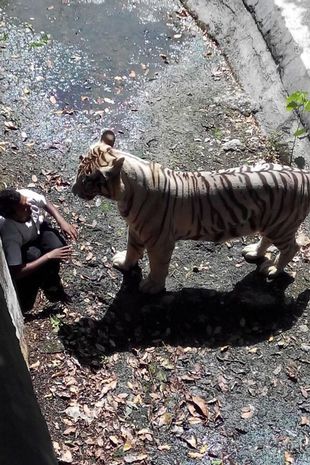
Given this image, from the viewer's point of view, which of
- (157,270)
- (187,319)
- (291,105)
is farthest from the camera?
(291,105)

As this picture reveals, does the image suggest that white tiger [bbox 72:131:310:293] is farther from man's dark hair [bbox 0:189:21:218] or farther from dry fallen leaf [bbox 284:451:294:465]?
dry fallen leaf [bbox 284:451:294:465]

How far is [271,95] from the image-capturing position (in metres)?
7.50

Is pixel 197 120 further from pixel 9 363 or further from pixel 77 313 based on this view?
pixel 9 363

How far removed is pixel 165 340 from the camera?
5.54 metres

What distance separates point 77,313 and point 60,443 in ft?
3.53

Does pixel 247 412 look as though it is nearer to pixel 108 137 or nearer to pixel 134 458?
pixel 134 458

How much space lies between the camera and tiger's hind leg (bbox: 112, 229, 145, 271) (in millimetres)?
5520

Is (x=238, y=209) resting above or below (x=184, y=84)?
below

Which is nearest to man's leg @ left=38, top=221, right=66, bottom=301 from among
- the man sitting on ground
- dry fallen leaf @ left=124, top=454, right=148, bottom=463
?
the man sitting on ground

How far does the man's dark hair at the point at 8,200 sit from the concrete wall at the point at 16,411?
226 centimetres

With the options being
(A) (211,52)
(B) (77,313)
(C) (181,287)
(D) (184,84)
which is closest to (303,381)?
(C) (181,287)

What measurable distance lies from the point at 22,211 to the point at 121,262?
1.02 metres

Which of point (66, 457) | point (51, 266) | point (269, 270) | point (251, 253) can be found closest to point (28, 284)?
point (51, 266)

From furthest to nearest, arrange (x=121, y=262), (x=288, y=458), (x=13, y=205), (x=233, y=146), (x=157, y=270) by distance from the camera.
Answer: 1. (x=233, y=146)
2. (x=121, y=262)
3. (x=157, y=270)
4. (x=13, y=205)
5. (x=288, y=458)
